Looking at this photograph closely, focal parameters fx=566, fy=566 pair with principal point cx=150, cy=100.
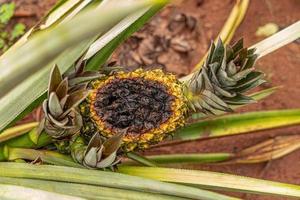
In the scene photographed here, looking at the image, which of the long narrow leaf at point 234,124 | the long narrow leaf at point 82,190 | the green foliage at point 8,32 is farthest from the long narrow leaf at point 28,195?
Answer: the green foliage at point 8,32

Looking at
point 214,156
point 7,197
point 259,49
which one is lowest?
point 7,197

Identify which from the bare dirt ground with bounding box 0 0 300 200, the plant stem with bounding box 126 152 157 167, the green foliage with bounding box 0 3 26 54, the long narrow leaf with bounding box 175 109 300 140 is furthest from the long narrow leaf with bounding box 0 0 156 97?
the green foliage with bounding box 0 3 26 54

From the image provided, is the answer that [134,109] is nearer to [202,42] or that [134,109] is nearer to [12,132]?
[12,132]

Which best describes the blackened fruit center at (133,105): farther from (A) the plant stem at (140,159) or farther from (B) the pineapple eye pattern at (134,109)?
(A) the plant stem at (140,159)

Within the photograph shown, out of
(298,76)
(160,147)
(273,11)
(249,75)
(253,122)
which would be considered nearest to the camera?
(249,75)

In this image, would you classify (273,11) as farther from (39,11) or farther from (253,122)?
(39,11)

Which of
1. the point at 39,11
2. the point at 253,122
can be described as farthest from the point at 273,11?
the point at 39,11
